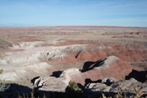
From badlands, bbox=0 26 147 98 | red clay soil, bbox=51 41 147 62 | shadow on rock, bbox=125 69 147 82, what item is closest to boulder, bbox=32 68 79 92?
badlands, bbox=0 26 147 98

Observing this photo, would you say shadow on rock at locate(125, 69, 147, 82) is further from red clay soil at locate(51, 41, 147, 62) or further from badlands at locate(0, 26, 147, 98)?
red clay soil at locate(51, 41, 147, 62)

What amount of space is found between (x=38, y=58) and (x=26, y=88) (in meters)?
24.5

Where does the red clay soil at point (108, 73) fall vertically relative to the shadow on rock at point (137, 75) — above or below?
above

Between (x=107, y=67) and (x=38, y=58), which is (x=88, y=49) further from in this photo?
(x=107, y=67)

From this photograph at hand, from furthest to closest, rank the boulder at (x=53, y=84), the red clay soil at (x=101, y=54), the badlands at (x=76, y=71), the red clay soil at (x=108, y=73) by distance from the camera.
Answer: the red clay soil at (x=101, y=54) → the red clay soil at (x=108, y=73) → the boulder at (x=53, y=84) → the badlands at (x=76, y=71)

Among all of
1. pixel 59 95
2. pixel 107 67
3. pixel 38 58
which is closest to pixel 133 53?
pixel 107 67

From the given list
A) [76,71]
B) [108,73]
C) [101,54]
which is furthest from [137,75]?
[101,54]

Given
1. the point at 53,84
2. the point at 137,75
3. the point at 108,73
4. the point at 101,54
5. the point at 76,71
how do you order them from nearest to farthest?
the point at 53,84, the point at 76,71, the point at 108,73, the point at 137,75, the point at 101,54

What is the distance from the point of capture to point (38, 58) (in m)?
56.7

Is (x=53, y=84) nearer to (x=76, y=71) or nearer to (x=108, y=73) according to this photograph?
(x=76, y=71)

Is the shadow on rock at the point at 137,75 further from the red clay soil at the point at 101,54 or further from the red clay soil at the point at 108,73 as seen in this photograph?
the red clay soil at the point at 101,54

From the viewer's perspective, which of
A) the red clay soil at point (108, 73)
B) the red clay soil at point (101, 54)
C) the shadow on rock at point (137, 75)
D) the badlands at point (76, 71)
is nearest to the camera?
the badlands at point (76, 71)

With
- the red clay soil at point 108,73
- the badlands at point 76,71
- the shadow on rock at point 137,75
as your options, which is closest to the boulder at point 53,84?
the badlands at point 76,71

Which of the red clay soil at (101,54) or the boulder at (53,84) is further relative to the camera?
the red clay soil at (101,54)
